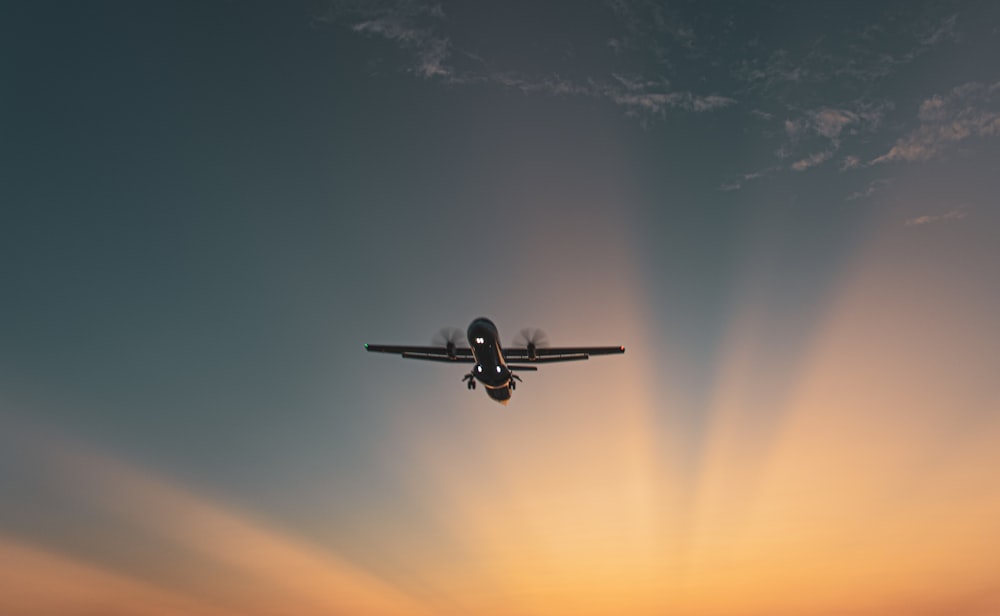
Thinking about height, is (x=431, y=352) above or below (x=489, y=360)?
above

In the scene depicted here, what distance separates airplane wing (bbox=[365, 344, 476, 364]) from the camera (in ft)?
200

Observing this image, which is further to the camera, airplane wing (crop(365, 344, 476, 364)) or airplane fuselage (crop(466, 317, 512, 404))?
airplane wing (crop(365, 344, 476, 364))

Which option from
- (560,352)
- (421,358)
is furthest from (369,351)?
(560,352)

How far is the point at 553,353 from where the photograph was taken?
62.3 metres

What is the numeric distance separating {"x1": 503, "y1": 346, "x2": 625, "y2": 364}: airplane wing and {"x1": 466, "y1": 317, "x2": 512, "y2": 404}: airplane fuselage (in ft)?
12.6

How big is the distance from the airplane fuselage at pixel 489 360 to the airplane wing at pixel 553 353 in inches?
152

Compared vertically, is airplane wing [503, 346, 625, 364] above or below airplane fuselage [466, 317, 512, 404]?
above

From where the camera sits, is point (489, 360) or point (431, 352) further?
point (431, 352)

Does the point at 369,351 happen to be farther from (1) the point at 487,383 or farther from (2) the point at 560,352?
(2) the point at 560,352

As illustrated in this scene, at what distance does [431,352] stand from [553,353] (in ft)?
45.2

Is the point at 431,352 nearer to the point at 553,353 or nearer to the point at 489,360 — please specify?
the point at 489,360

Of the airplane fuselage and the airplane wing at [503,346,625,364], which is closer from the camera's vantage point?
the airplane fuselage

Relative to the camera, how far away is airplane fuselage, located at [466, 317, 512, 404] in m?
51.1

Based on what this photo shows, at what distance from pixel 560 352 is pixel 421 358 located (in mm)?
15729
